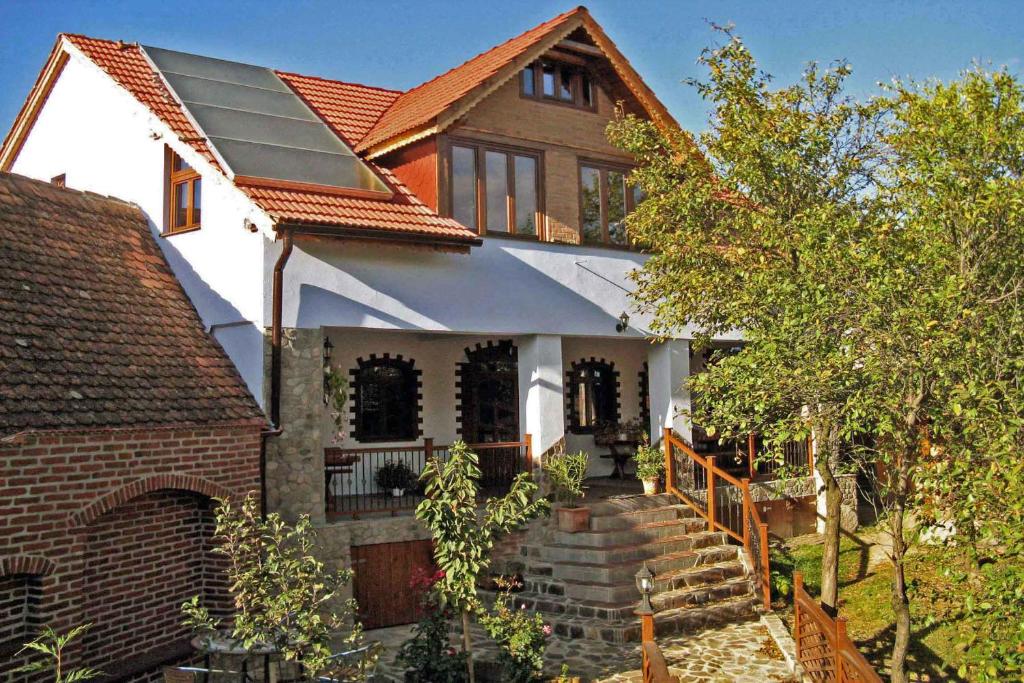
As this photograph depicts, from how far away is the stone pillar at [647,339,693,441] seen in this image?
17000 mm

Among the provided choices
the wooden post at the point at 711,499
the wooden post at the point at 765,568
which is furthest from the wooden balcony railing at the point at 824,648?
the wooden post at the point at 711,499

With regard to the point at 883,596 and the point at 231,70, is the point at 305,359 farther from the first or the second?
the point at 883,596

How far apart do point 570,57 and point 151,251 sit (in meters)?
7.72

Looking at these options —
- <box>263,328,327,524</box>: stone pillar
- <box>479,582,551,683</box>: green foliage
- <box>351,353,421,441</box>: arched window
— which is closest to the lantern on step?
<box>479,582,551,683</box>: green foliage

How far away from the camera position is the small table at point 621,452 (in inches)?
706

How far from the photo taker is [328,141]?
14.9m

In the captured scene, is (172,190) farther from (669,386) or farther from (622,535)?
(669,386)

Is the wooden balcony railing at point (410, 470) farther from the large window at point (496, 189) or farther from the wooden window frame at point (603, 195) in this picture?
the wooden window frame at point (603, 195)

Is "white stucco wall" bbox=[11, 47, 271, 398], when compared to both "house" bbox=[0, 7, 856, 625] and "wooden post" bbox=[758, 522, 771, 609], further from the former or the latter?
"wooden post" bbox=[758, 522, 771, 609]

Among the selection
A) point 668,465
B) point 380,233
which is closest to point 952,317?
point 380,233

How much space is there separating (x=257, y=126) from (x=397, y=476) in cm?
592

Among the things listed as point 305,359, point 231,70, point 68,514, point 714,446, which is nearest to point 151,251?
point 305,359

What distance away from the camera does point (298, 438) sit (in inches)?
497

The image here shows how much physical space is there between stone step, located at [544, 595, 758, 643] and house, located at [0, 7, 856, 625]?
8.38 feet
